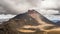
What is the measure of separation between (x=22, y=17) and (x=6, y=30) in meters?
0.33

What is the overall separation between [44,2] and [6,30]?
765 millimetres

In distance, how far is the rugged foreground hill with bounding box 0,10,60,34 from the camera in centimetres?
216

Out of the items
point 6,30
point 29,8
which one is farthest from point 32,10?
point 6,30

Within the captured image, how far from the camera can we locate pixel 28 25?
220 centimetres

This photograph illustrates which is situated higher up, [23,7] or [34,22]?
[23,7]

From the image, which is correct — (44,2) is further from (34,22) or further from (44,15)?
(34,22)

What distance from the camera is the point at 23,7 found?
7.30 ft

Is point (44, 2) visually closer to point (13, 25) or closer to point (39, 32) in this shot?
point (39, 32)

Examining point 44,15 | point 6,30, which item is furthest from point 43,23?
point 6,30

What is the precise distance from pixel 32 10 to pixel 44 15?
21 cm

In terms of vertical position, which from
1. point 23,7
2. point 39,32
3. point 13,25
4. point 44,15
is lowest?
point 39,32

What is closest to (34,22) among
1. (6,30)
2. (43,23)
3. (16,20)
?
(43,23)

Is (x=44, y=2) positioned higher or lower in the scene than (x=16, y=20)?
higher

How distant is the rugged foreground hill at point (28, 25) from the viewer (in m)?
2.16
